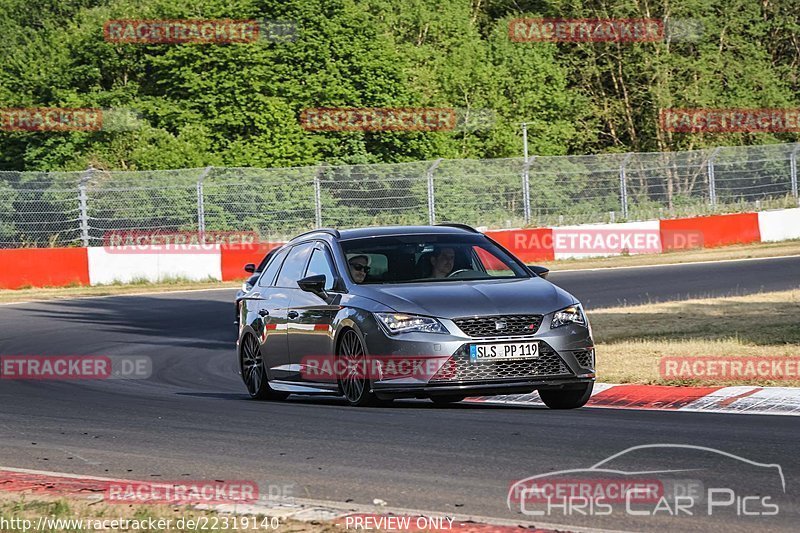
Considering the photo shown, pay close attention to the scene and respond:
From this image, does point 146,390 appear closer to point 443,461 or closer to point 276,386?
point 276,386

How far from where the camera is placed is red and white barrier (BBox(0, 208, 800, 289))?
97.9 ft

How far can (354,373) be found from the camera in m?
10.9

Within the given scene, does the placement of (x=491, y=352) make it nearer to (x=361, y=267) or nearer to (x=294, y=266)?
(x=361, y=267)

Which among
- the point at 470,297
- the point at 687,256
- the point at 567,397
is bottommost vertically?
the point at 687,256

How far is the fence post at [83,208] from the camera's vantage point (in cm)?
3067

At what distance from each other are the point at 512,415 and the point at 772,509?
13.2 feet

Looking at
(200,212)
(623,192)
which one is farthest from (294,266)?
(623,192)

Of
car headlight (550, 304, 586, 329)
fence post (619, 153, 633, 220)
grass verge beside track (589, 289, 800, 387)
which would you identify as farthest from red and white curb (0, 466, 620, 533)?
fence post (619, 153, 633, 220)

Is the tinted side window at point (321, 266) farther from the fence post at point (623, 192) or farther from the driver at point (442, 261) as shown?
the fence post at point (623, 192)

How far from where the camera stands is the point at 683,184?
119 feet

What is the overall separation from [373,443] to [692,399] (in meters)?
3.49

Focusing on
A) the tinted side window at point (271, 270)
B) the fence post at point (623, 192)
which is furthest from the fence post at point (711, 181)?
the tinted side window at point (271, 270)

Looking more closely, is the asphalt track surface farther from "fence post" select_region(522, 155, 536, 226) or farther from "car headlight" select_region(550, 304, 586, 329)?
"fence post" select_region(522, 155, 536, 226)

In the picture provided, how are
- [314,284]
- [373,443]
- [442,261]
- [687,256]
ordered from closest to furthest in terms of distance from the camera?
[373,443], [314,284], [442,261], [687,256]
